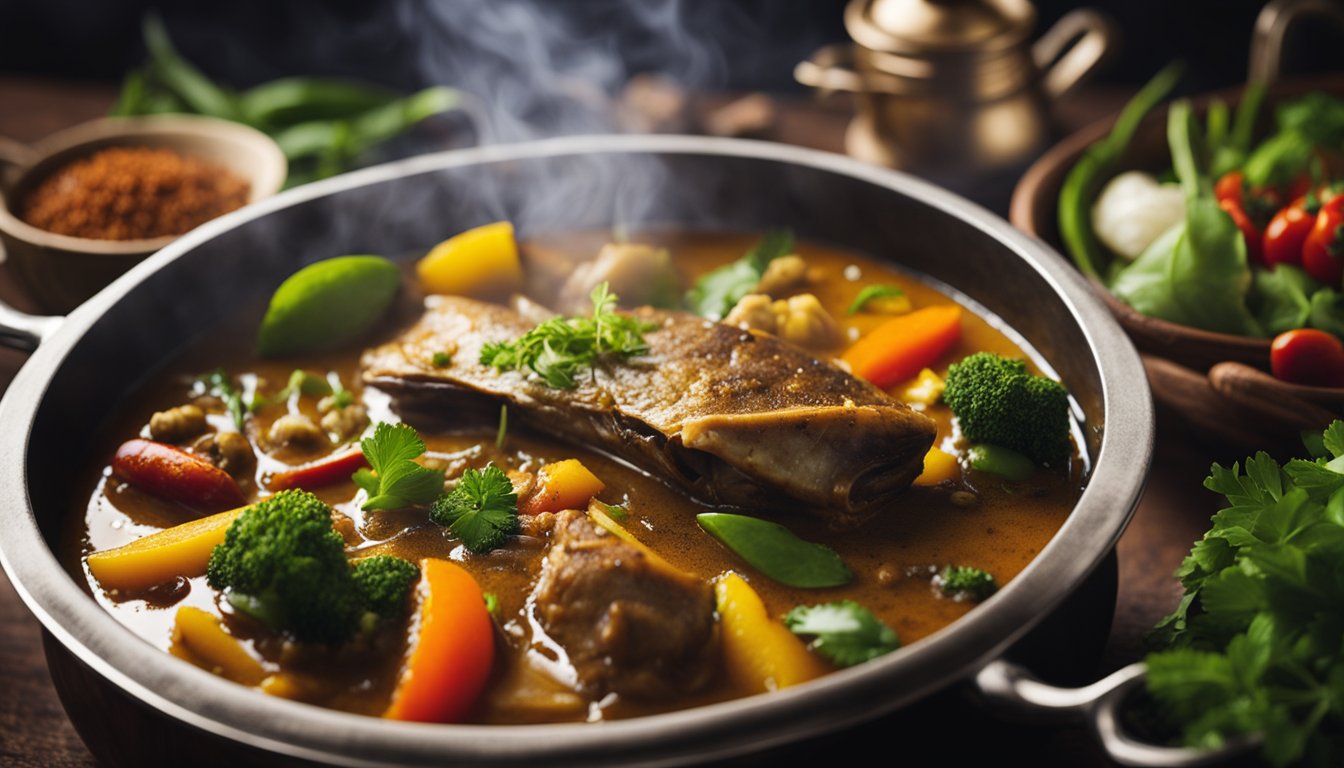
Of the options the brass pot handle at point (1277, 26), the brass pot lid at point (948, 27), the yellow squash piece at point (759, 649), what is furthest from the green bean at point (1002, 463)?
the brass pot handle at point (1277, 26)

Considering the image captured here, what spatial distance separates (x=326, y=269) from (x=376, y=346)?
0.30 metres

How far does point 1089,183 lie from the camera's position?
179 inches

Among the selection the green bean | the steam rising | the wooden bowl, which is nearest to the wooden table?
the wooden bowl

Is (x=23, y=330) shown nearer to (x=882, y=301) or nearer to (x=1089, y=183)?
(x=882, y=301)

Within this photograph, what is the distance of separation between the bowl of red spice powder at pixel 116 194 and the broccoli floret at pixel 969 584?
Result: 3.07m

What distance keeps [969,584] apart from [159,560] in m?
1.99

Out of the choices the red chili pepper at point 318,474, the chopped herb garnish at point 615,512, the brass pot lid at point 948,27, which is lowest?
the red chili pepper at point 318,474

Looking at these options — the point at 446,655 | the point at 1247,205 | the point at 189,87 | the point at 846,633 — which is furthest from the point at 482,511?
the point at 189,87

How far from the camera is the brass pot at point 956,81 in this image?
501 cm

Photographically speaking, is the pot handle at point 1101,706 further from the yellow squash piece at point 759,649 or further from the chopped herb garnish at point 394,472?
the chopped herb garnish at point 394,472

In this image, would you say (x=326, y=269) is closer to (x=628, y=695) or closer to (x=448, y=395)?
(x=448, y=395)

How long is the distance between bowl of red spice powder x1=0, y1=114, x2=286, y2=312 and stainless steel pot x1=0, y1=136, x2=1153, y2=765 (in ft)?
1.98

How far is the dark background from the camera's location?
6719 mm

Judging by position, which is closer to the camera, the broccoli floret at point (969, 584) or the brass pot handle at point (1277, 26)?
the broccoli floret at point (969, 584)
